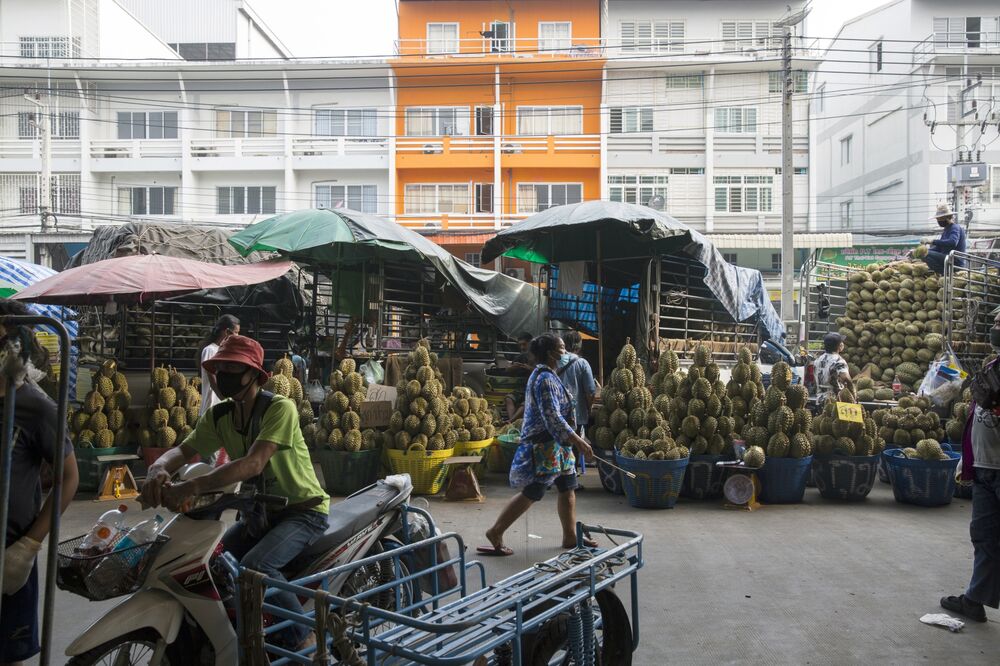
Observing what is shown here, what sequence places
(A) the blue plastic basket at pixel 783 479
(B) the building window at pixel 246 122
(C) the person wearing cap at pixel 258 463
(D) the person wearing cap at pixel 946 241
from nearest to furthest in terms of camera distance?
1. (C) the person wearing cap at pixel 258 463
2. (A) the blue plastic basket at pixel 783 479
3. (D) the person wearing cap at pixel 946 241
4. (B) the building window at pixel 246 122

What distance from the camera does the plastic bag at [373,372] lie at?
1049 cm

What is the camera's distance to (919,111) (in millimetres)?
27219

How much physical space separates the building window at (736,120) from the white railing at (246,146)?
15378 mm

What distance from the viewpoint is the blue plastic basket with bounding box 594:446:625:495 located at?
8.28 meters

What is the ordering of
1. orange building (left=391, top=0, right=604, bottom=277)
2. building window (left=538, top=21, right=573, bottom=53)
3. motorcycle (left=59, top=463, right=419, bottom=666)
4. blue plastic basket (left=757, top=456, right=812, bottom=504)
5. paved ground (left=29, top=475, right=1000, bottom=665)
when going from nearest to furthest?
motorcycle (left=59, top=463, right=419, bottom=666)
paved ground (left=29, top=475, right=1000, bottom=665)
blue plastic basket (left=757, top=456, right=812, bottom=504)
orange building (left=391, top=0, right=604, bottom=277)
building window (left=538, top=21, right=573, bottom=53)

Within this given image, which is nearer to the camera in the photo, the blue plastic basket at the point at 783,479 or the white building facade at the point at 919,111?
the blue plastic basket at the point at 783,479

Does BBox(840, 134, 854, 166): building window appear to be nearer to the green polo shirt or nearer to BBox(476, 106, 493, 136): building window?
BBox(476, 106, 493, 136): building window

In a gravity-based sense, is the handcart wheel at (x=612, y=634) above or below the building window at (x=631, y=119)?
below

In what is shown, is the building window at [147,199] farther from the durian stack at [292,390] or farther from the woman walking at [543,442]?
the woman walking at [543,442]

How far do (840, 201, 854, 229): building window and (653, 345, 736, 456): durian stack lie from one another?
26587mm

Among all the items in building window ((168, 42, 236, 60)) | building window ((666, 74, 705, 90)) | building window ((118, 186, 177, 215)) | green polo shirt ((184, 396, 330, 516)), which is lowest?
green polo shirt ((184, 396, 330, 516))

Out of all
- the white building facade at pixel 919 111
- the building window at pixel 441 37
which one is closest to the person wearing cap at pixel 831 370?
the white building facade at pixel 919 111

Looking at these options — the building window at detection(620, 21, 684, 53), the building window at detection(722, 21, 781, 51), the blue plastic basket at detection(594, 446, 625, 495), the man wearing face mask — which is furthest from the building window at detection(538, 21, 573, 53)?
the man wearing face mask

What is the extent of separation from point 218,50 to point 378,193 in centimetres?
1109
